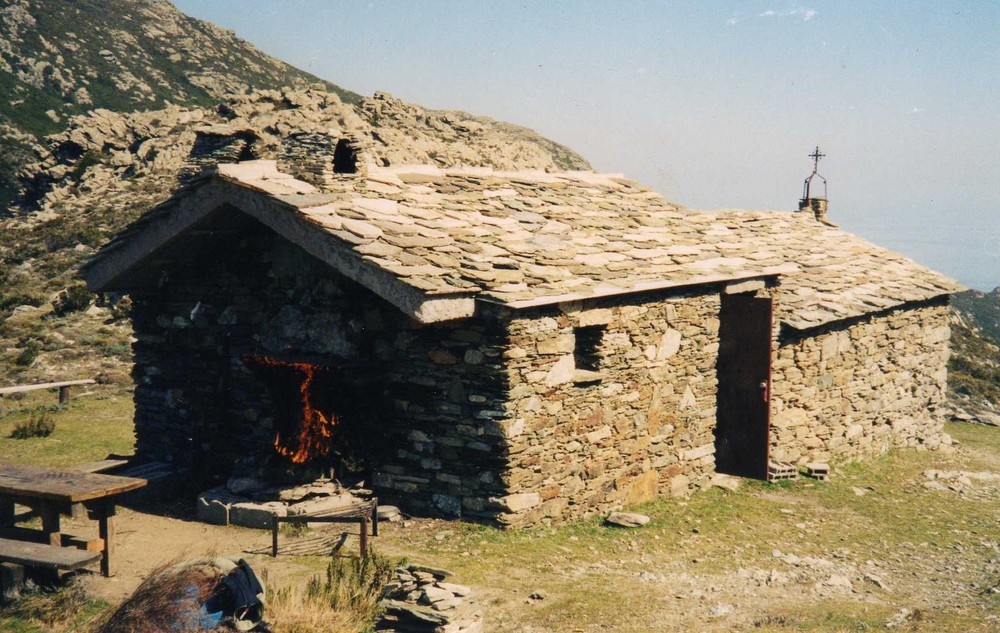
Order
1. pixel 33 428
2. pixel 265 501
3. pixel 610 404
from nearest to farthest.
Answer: pixel 265 501 → pixel 610 404 → pixel 33 428

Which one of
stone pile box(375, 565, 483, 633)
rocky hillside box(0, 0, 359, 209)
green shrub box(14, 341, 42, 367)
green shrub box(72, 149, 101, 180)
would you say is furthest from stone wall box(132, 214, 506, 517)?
rocky hillside box(0, 0, 359, 209)

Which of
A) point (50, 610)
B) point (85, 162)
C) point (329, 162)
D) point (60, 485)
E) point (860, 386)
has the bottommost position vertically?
point (50, 610)

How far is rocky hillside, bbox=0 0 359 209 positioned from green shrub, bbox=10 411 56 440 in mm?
34781

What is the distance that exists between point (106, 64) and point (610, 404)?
208 feet

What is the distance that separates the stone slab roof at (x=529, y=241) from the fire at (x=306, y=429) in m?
1.18

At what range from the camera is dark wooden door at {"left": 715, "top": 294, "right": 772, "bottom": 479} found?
34.0 ft

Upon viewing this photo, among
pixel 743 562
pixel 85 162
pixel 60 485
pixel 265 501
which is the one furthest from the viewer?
pixel 85 162

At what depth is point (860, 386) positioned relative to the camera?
41.5 ft

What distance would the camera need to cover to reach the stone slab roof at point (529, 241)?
749cm

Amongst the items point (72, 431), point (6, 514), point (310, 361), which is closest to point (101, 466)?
point (6, 514)

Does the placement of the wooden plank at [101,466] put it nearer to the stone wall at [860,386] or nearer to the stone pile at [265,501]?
the stone pile at [265,501]

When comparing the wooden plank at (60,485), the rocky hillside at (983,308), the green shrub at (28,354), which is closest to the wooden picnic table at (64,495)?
the wooden plank at (60,485)

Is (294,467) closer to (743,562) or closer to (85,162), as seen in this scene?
(743,562)

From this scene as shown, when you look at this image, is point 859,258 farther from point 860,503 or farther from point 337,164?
point 337,164
